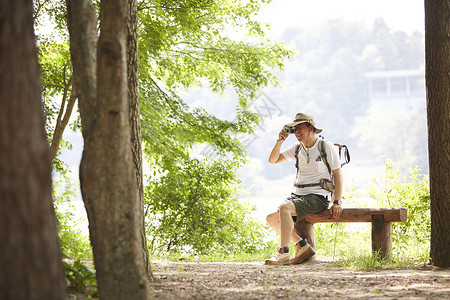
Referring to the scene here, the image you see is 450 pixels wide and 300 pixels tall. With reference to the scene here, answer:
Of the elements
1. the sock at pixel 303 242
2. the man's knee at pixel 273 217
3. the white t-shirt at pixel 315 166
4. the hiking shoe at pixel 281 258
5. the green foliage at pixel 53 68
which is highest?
the green foliage at pixel 53 68

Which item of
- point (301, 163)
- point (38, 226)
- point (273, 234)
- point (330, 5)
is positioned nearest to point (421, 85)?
point (330, 5)

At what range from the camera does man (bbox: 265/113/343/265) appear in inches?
245

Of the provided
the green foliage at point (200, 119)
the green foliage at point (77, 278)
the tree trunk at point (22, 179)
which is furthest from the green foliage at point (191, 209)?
the tree trunk at point (22, 179)

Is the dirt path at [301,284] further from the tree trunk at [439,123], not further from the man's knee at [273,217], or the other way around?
the man's knee at [273,217]

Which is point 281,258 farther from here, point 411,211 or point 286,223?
point 411,211

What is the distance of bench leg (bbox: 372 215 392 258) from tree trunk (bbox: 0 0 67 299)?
467 cm

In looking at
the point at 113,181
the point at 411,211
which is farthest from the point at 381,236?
the point at 113,181

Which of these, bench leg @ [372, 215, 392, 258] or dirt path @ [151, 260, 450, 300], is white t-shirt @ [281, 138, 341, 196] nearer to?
bench leg @ [372, 215, 392, 258]

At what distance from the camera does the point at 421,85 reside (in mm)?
73188

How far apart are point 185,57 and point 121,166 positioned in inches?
273

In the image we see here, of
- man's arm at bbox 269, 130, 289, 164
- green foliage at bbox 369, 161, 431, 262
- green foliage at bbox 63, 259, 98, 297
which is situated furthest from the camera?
green foliage at bbox 369, 161, 431, 262

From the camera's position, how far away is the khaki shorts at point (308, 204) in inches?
248

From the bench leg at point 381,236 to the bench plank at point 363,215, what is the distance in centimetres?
6

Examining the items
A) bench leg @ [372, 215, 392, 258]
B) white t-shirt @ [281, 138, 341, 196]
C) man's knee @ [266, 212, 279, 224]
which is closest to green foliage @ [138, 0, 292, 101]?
white t-shirt @ [281, 138, 341, 196]
